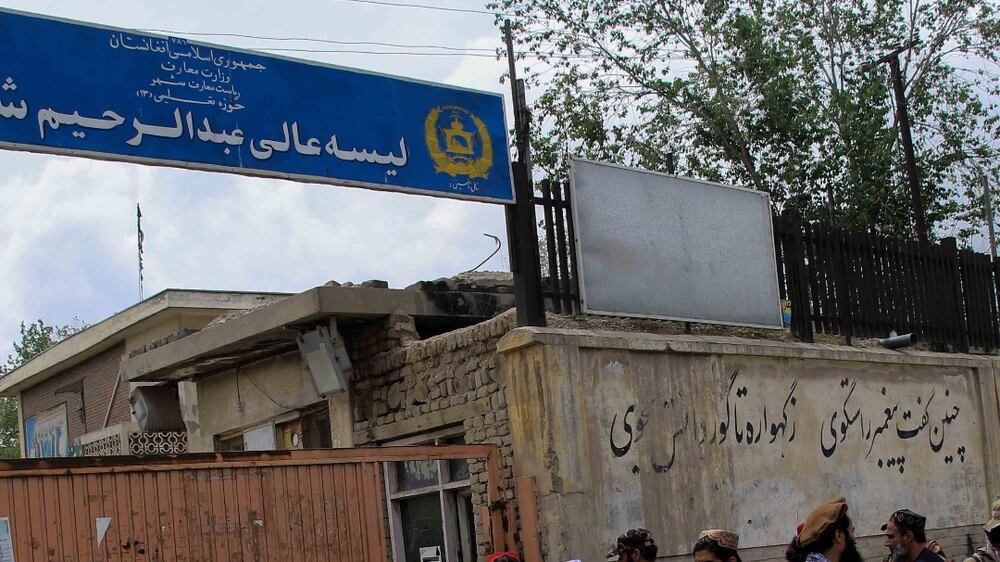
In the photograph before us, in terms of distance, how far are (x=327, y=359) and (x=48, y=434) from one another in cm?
1373

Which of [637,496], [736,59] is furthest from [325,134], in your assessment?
[736,59]

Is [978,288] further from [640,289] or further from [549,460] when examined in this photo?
[549,460]

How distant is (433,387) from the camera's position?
1165 centimetres

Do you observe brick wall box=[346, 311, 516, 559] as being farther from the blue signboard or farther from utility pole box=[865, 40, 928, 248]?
utility pole box=[865, 40, 928, 248]

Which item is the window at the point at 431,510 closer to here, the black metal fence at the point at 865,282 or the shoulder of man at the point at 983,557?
the black metal fence at the point at 865,282

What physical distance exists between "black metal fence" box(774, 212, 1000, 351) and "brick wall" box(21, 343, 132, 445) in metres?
11.7

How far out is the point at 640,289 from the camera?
11797mm

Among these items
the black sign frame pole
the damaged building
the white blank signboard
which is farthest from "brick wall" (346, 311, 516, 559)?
the white blank signboard

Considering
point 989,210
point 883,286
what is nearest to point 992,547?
point 883,286

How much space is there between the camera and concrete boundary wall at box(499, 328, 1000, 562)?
1031 cm

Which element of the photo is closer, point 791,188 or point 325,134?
point 325,134

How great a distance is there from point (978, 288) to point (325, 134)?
31.9ft

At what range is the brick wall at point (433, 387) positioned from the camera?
426 inches

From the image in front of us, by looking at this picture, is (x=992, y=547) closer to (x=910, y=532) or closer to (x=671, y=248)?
(x=910, y=532)
